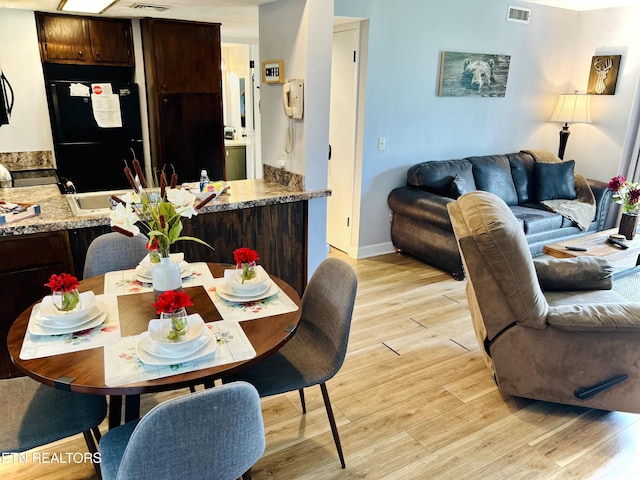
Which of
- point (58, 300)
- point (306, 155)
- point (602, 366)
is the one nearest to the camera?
point (58, 300)

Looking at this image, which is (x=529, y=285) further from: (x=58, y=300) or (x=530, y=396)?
(x=58, y=300)

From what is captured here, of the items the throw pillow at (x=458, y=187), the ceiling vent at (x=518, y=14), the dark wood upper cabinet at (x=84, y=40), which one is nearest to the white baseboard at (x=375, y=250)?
the throw pillow at (x=458, y=187)

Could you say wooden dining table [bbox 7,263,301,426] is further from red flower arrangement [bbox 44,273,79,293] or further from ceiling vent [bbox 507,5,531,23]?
ceiling vent [bbox 507,5,531,23]

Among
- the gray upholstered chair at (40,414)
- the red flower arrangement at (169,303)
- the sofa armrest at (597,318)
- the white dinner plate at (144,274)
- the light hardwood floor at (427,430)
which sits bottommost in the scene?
the light hardwood floor at (427,430)

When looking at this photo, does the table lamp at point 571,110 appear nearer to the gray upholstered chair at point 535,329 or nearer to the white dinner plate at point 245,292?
the gray upholstered chair at point 535,329

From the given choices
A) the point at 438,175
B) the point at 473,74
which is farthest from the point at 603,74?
the point at 438,175

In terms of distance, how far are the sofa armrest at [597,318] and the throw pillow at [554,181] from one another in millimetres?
2916

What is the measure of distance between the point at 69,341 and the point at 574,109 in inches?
219

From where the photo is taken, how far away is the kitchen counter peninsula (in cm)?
241

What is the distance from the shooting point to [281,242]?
10.5 ft

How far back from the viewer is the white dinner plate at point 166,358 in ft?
4.75

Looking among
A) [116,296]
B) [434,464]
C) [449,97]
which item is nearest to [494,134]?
[449,97]

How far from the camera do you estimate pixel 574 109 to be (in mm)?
5305

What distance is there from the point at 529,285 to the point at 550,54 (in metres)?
4.17
